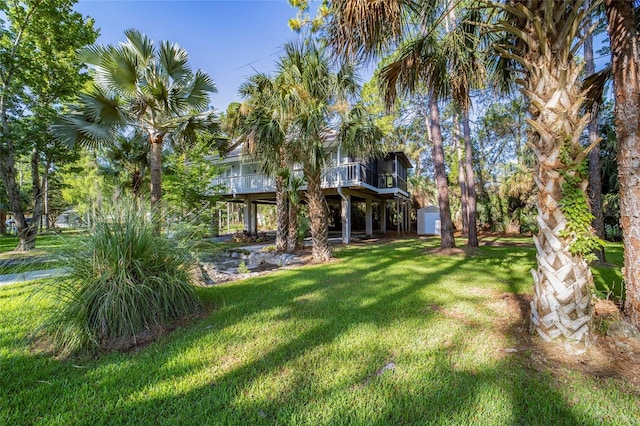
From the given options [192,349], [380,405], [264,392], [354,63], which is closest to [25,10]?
[354,63]

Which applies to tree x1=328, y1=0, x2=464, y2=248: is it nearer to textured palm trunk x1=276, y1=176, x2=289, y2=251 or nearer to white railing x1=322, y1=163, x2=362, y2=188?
textured palm trunk x1=276, y1=176, x2=289, y2=251

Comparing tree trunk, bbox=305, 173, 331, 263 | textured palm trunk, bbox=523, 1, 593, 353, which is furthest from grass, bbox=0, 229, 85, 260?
tree trunk, bbox=305, 173, 331, 263

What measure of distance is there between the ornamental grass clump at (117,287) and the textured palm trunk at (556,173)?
418cm

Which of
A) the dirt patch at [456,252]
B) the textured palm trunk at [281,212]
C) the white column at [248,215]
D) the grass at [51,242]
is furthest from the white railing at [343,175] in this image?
the grass at [51,242]

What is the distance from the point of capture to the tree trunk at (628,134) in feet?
9.66

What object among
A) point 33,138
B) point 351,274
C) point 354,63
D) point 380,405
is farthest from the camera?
point 33,138

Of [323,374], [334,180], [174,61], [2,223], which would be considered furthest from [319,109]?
[2,223]

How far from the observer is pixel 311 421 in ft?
6.48

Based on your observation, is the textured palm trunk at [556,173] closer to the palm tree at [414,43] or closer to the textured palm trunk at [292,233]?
the palm tree at [414,43]

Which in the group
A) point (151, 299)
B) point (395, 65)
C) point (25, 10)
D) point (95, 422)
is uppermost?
point (25, 10)

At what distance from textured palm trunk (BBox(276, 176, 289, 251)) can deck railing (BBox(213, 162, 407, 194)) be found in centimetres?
59

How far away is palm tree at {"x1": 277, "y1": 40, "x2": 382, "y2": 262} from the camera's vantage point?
8.09 m

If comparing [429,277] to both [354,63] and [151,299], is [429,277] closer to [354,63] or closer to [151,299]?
[354,63]

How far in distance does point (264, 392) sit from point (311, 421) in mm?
494
